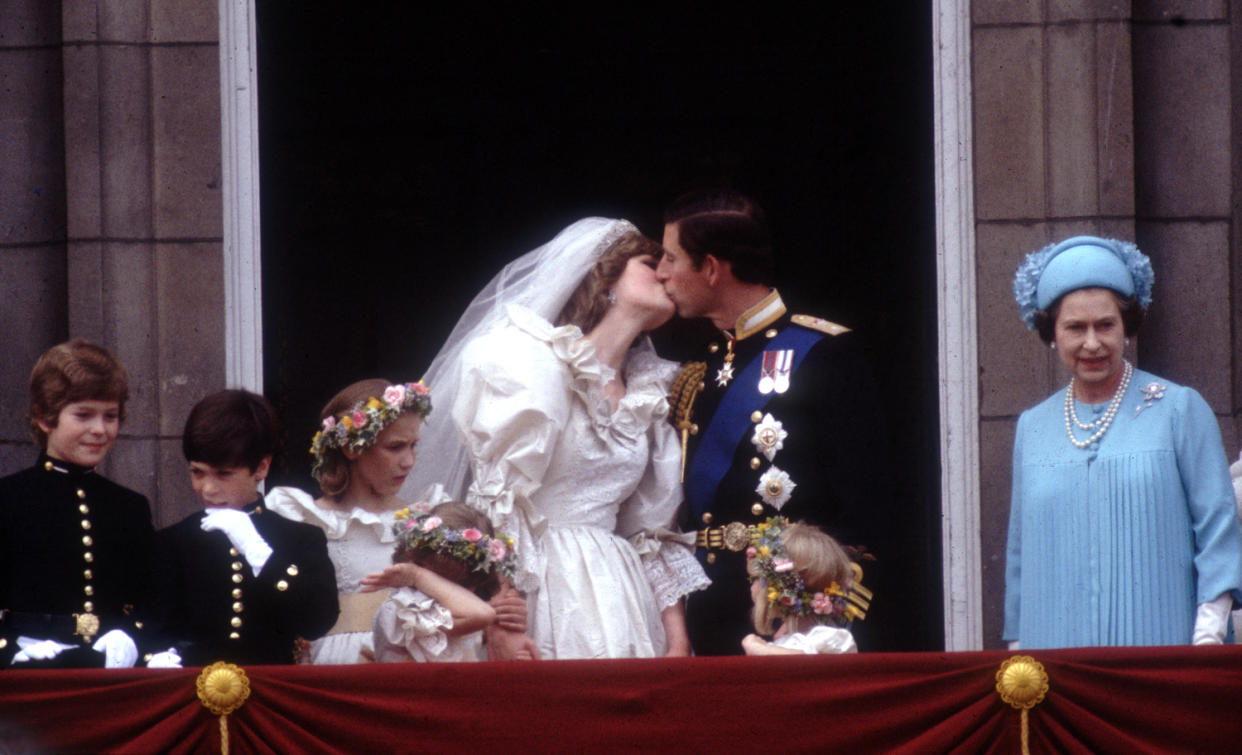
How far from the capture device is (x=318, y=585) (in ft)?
13.6

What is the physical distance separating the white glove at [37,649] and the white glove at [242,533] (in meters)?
0.42

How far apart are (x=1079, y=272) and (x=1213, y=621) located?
902 millimetres

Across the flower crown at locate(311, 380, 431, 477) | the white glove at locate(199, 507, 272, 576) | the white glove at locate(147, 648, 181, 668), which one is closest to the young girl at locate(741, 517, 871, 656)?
the flower crown at locate(311, 380, 431, 477)

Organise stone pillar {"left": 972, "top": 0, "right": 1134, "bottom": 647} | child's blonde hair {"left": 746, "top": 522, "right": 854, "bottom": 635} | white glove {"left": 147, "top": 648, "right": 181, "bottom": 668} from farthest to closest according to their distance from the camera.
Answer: stone pillar {"left": 972, "top": 0, "right": 1134, "bottom": 647}
child's blonde hair {"left": 746, "top": 522, "right": 854, "bottom": 635}
white glove {"left": 147, "top": 648, "right": 181, "bottom": 668}

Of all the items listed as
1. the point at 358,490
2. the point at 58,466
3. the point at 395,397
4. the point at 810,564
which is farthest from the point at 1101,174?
the point at 58,466

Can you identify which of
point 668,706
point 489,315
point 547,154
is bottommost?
point 668,706

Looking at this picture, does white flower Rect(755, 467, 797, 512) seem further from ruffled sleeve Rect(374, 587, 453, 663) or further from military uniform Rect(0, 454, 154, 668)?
military uniform Rect(0, 454, 154, 668)

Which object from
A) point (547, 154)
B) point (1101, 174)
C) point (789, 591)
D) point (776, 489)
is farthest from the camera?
point (547, 154)

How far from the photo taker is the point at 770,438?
464cm

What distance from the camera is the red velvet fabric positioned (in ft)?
11.9

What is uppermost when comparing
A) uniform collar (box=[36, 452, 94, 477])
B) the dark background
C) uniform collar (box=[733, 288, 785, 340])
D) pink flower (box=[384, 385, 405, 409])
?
the dark background

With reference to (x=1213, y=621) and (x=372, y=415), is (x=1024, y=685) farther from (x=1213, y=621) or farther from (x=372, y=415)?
(x=372, y=415)

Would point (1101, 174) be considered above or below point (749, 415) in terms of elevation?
→ above

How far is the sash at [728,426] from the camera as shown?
4.71 meters
